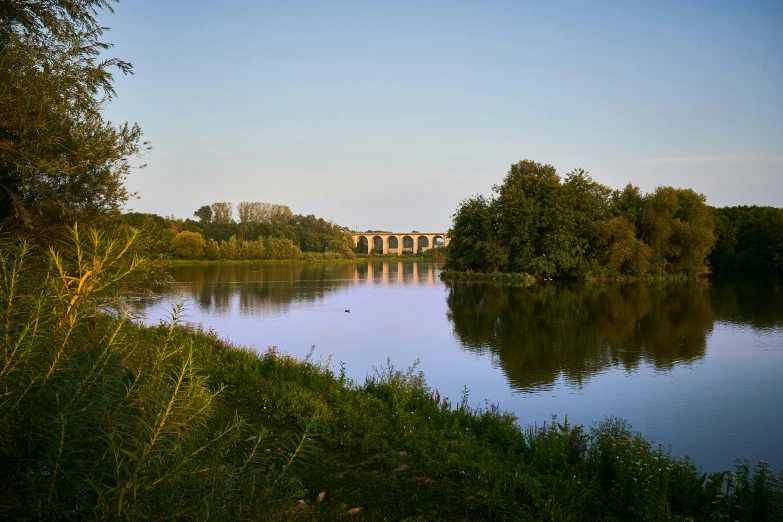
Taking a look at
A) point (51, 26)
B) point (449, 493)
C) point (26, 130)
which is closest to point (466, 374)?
point (449, 493)

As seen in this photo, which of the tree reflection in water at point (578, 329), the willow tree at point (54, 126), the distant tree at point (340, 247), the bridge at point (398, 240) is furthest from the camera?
the bridge at point (398, 240)

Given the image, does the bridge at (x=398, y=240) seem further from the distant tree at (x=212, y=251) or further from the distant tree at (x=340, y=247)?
the distant tree at (x=212, y=251)

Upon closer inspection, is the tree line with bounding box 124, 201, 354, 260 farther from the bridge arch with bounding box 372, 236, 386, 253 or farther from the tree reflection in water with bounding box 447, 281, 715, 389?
the tree reflection in water with bounding box 447, 281, 715, 389

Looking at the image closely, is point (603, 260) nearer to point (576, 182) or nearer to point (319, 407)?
point (576, 182)

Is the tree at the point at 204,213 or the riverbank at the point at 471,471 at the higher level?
the tree at the point at 204,213

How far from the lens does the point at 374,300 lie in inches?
1331

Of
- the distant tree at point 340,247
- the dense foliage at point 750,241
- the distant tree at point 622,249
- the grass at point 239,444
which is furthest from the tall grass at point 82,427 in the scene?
the distant tree at point 340,247

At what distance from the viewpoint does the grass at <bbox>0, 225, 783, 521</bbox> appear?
6.71 ft

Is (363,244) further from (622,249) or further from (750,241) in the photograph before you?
(622,249)

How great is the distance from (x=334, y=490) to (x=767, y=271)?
2922 inches

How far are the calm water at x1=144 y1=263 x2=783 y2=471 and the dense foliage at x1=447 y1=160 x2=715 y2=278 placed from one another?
14073 mm

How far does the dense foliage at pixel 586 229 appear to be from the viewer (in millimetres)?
48625

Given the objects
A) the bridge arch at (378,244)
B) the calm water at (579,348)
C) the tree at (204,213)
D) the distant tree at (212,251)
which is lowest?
the calm water at (579,348)

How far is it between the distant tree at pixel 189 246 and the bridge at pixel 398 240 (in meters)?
65.9
